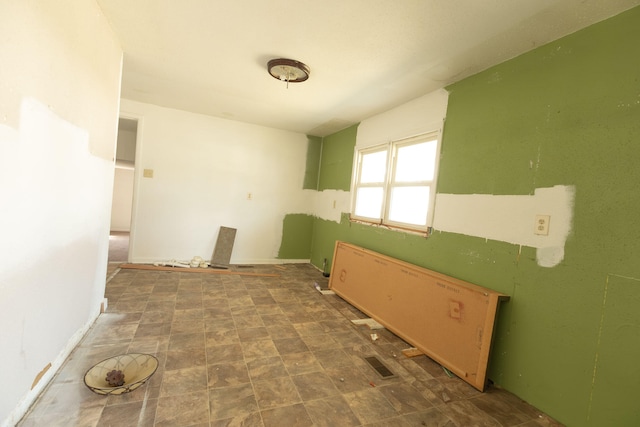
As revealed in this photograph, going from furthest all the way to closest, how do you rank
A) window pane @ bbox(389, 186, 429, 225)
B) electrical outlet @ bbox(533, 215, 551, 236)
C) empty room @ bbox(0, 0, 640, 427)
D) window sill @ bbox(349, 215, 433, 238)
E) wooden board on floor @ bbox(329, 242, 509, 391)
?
window pane @ bbox(389, 186, 429, 225), window sill @ bbox(349, 215, 433, 238), wooden board on floor @ bbox(329, 242, 509, 391), electrical outlet @ bbox(533, 215, 551, 236), empty room @ bbox(0, 0, 640, 427)

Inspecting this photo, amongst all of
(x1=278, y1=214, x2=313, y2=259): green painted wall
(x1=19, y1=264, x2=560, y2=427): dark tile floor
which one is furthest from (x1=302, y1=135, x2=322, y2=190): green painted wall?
(x1=19, y1=264, x2=560, y2=427): dark tile floor

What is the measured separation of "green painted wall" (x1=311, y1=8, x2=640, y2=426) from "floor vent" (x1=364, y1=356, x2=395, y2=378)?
0.81 metres

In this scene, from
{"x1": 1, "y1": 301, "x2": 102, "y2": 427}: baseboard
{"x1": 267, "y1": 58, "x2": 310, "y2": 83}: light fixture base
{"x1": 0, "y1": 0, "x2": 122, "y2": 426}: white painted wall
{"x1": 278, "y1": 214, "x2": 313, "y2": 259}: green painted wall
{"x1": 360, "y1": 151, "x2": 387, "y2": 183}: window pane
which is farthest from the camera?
{"x1": 278, "y1": 214, "x2": 313, "y2": 259}: green painted wall

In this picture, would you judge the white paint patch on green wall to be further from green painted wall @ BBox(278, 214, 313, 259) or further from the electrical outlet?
the electrical outlet

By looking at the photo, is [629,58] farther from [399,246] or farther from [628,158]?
[399,246]

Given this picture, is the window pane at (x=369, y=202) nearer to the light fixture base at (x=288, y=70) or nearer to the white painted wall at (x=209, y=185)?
the white painted wall at (x=209, y=185)

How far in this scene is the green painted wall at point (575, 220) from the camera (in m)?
1.51

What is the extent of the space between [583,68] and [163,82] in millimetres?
4053

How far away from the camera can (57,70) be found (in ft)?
4.88

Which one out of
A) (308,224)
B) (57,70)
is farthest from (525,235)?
(308,224)

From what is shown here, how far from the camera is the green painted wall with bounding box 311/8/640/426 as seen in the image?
151 centimetres

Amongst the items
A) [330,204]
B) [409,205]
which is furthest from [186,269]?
[409,205]

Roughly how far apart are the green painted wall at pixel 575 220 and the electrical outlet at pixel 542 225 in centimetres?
13

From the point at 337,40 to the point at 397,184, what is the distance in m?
1.81
